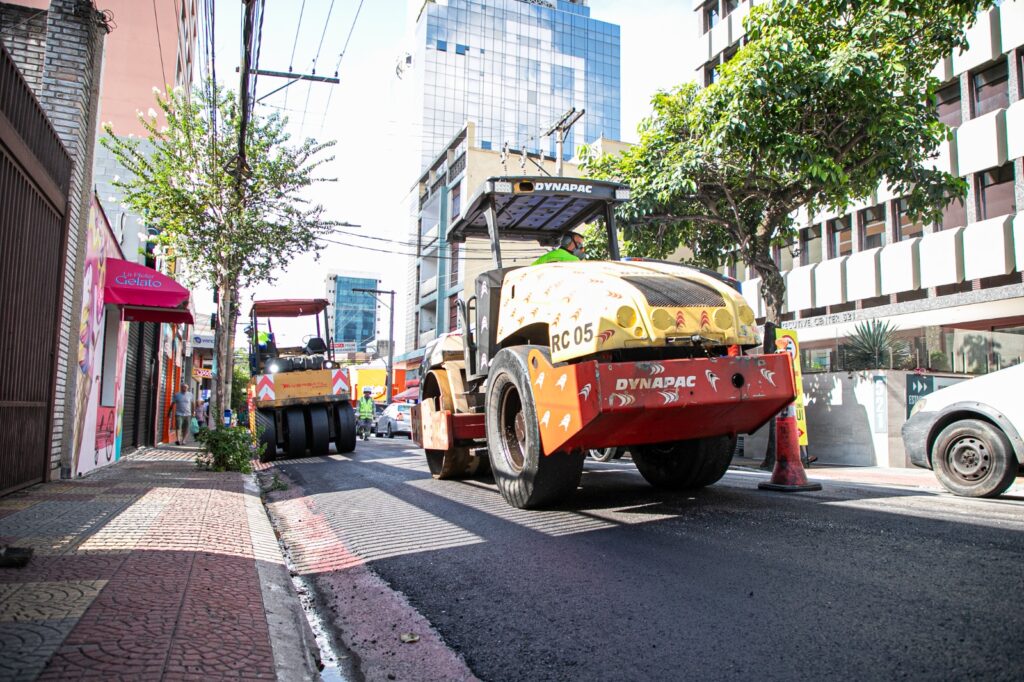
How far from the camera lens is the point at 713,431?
574 cm

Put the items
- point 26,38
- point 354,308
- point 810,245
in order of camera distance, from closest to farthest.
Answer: point 26,38
point 810,245
point 354,308

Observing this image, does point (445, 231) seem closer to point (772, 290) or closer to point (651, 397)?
point (772, 290)

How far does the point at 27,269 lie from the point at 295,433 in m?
8.35

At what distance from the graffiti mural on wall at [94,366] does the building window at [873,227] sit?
20770mm

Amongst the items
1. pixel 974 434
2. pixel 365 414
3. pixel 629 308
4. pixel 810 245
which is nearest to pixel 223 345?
pixel 365 414

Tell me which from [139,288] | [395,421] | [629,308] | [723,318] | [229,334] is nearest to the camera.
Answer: [629,308]

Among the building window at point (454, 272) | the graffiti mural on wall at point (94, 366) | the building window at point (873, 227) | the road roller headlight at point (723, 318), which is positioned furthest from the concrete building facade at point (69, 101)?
the building window at point (454, 272)

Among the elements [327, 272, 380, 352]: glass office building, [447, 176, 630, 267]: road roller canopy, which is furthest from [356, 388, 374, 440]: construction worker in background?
[327, 272, 380, 352]: glass office building

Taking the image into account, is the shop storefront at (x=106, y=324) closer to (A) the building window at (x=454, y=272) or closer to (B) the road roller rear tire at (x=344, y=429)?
(B) the road roller rear tire at (x=344, y=429)

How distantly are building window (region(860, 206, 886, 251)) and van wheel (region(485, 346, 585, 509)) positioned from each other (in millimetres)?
19601

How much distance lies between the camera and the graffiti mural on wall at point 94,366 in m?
9.46

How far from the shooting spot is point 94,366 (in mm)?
10836

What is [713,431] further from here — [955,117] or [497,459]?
[955,117]

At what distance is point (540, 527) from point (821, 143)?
33.2ft
